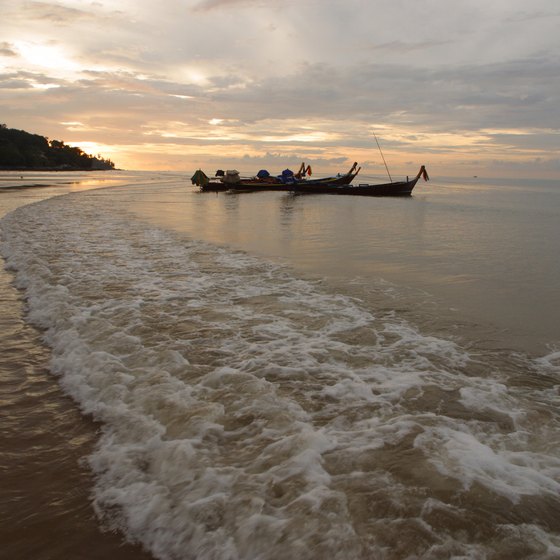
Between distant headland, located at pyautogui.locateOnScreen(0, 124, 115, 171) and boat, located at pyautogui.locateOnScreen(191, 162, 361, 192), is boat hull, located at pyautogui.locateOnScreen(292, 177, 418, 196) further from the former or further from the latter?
distant headland, located at pyautogui.locateOnScreen(0, 124, 115, 171)

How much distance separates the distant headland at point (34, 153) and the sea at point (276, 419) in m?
148

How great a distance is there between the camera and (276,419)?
4.48 meters

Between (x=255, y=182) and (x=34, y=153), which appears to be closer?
(x=255, y=182)

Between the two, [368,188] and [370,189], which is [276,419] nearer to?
[368,188]

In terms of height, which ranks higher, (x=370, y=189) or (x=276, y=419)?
(x=370, y=189)

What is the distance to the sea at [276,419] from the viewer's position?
3.08 metres

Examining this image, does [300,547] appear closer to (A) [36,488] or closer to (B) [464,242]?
(A) [36,488]

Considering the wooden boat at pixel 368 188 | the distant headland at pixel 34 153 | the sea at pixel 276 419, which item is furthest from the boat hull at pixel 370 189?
the distant headland at pixel 34 153

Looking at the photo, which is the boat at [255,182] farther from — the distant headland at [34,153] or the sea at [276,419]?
the distant headland at [34,153]

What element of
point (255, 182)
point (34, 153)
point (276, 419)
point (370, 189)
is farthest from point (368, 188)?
point (34, 153)

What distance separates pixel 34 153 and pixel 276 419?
6635 inches

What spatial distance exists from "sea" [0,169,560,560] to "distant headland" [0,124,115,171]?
14801cm

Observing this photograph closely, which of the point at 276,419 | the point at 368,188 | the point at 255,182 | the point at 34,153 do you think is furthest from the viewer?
the point at 34,153

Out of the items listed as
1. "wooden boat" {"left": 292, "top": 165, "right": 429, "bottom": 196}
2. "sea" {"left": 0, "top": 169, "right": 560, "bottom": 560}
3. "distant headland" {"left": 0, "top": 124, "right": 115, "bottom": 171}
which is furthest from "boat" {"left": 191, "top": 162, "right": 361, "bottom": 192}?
Result: "distant headland" {"left": 0, "top": 124, "right": 115, "bottom": 171}
